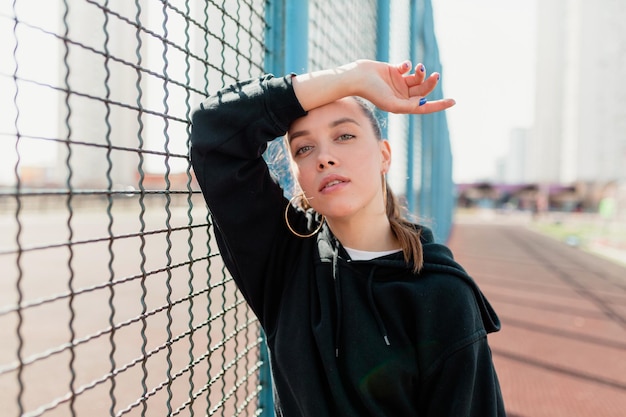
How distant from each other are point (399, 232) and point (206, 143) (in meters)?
0.62

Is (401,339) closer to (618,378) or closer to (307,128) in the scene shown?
(307,128)

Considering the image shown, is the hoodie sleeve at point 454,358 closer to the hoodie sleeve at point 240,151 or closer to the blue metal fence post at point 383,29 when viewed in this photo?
the hoodie sleeve at point 240,151

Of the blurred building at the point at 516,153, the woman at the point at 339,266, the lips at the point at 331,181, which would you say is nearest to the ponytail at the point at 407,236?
the woman at the point at 339,266

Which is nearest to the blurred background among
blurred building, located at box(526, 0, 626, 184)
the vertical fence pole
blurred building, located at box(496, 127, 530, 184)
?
the vertical fence pole

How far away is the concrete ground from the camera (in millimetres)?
3217

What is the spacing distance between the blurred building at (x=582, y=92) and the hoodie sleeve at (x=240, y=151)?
149 ft

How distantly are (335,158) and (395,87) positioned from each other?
28cm

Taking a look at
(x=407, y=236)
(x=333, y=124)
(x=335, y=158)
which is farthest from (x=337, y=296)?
(x=333, y=124)

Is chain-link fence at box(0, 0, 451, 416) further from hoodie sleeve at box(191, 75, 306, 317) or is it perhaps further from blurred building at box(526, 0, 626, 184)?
blurred building at box(526, 0, 626, 184)

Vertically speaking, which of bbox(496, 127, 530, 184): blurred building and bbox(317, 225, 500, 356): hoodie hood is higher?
bbox(496, 127, 530, 184): blurred building

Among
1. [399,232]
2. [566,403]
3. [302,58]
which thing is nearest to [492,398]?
[399,232]

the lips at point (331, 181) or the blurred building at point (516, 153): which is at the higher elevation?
the blurred building at point (516, 153)

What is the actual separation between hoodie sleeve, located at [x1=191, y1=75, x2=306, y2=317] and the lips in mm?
179

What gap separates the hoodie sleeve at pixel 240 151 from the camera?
1.28m
